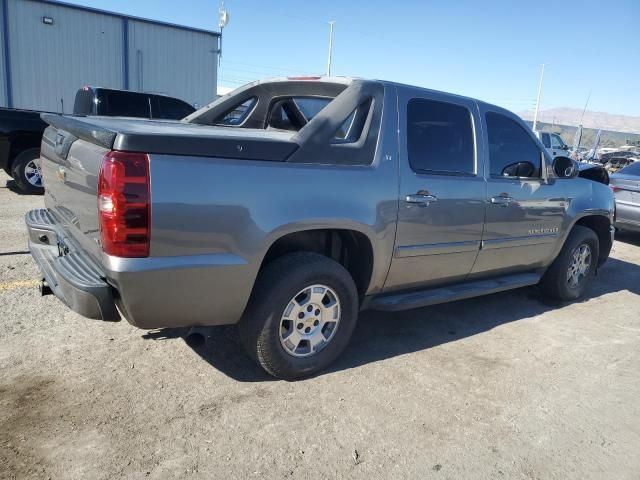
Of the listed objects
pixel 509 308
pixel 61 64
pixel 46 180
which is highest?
pixel 61 64

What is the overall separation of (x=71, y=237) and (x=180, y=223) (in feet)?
3.49

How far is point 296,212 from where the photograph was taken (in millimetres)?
2855

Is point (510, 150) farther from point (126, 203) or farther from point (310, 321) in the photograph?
point (126, 203)

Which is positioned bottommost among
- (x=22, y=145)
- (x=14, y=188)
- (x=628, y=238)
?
(x=628, y=238)

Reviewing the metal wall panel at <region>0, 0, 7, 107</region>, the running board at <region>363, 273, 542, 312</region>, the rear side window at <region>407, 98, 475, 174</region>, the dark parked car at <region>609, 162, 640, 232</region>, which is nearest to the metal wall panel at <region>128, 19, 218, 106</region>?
the metal wall panel at <region>0, 0, 7, 107</region>

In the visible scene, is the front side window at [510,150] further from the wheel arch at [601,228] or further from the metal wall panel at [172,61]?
the metal wall panel at [172,61]

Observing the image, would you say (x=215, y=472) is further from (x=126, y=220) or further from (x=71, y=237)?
(x=71, y=237)

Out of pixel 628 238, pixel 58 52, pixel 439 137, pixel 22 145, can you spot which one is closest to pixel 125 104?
pixel 22 145

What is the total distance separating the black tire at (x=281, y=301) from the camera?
2939 mm

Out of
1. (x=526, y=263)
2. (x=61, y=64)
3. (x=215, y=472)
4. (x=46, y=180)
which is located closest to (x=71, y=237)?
(x=46, y=180)

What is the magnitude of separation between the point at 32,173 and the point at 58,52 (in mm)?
13390

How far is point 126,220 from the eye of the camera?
93.7 inches

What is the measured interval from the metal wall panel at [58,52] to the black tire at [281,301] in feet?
64.4

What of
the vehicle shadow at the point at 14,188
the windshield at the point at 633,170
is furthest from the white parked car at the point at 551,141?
the vehicle shadow at the point at 14,188
